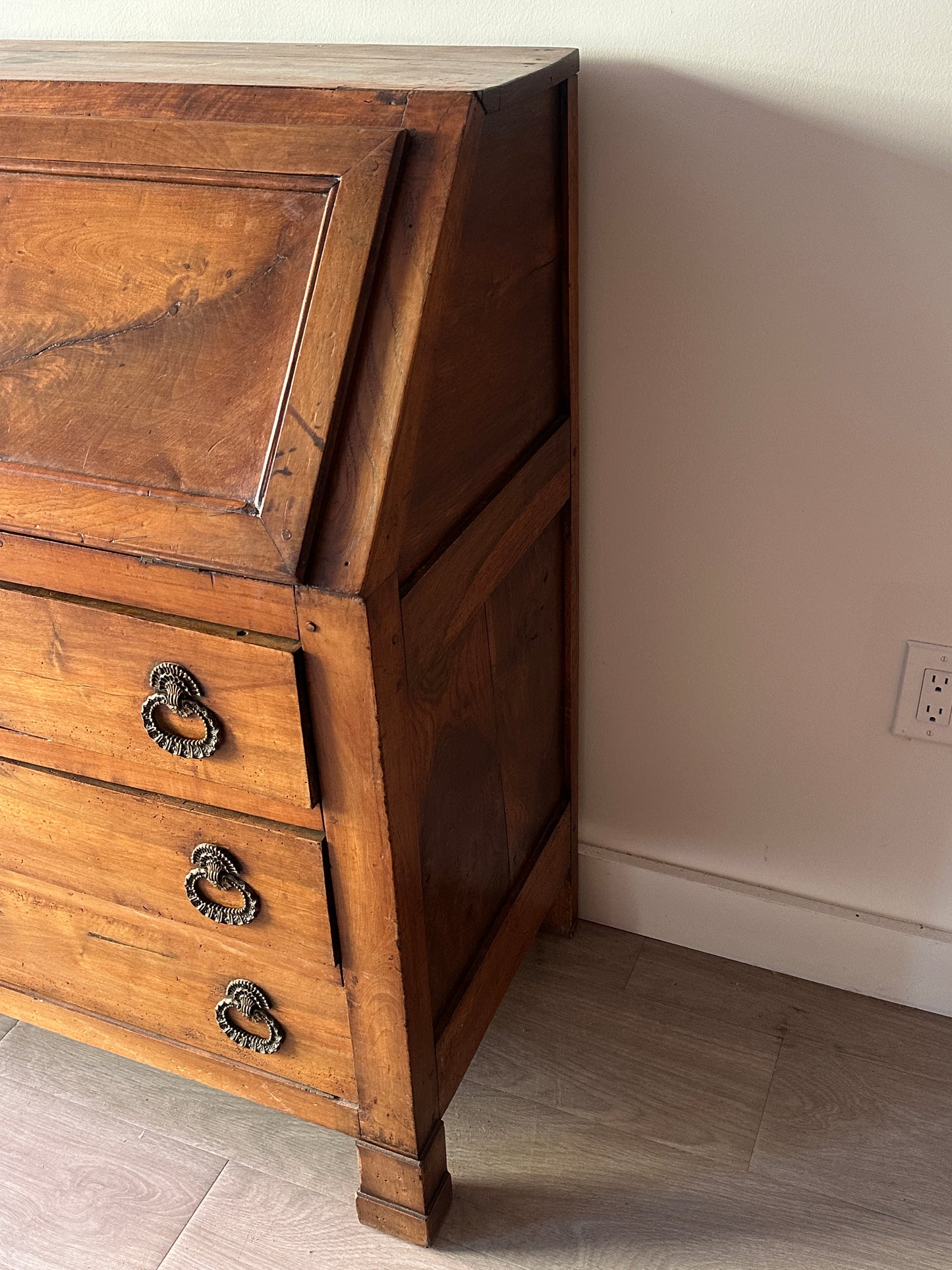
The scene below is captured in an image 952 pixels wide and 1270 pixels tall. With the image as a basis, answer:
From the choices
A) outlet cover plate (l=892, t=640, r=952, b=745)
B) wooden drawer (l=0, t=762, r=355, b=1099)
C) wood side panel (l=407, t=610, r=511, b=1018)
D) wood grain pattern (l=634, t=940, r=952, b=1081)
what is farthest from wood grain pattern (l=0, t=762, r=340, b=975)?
outlet cover plate (l=892, t=640, r=952, b=745)

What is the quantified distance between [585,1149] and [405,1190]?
0.23m

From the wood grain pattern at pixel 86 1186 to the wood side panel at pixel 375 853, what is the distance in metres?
0.27

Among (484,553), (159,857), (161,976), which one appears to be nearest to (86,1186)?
(161,976)

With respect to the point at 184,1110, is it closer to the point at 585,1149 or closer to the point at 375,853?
the point at 585,1149

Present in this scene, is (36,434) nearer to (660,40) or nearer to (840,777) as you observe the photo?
(660,40)

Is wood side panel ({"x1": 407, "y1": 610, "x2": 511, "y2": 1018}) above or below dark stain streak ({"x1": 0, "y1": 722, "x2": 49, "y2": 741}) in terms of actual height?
below

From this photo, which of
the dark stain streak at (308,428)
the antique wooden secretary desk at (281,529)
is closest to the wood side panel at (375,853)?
the antique wooden secretary desk at (281,529)

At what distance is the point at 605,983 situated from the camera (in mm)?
Answer: 1465

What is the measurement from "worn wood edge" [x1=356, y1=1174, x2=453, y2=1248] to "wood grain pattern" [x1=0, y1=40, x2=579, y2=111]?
3.44ft

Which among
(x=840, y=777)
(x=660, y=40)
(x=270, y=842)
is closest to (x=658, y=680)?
(x=840, y=777)

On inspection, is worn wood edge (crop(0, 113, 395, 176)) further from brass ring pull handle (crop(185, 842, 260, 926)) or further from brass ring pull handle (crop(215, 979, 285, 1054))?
brass ring pull handle (crop(215, 979, 285, 1054))

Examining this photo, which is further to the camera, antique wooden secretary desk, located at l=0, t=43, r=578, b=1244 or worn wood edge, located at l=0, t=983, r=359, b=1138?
worn wood edge, located at l=0, t=983, r=359, b=1138

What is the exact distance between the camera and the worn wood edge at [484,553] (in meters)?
0.92

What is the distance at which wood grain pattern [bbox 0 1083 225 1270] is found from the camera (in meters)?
1.19
